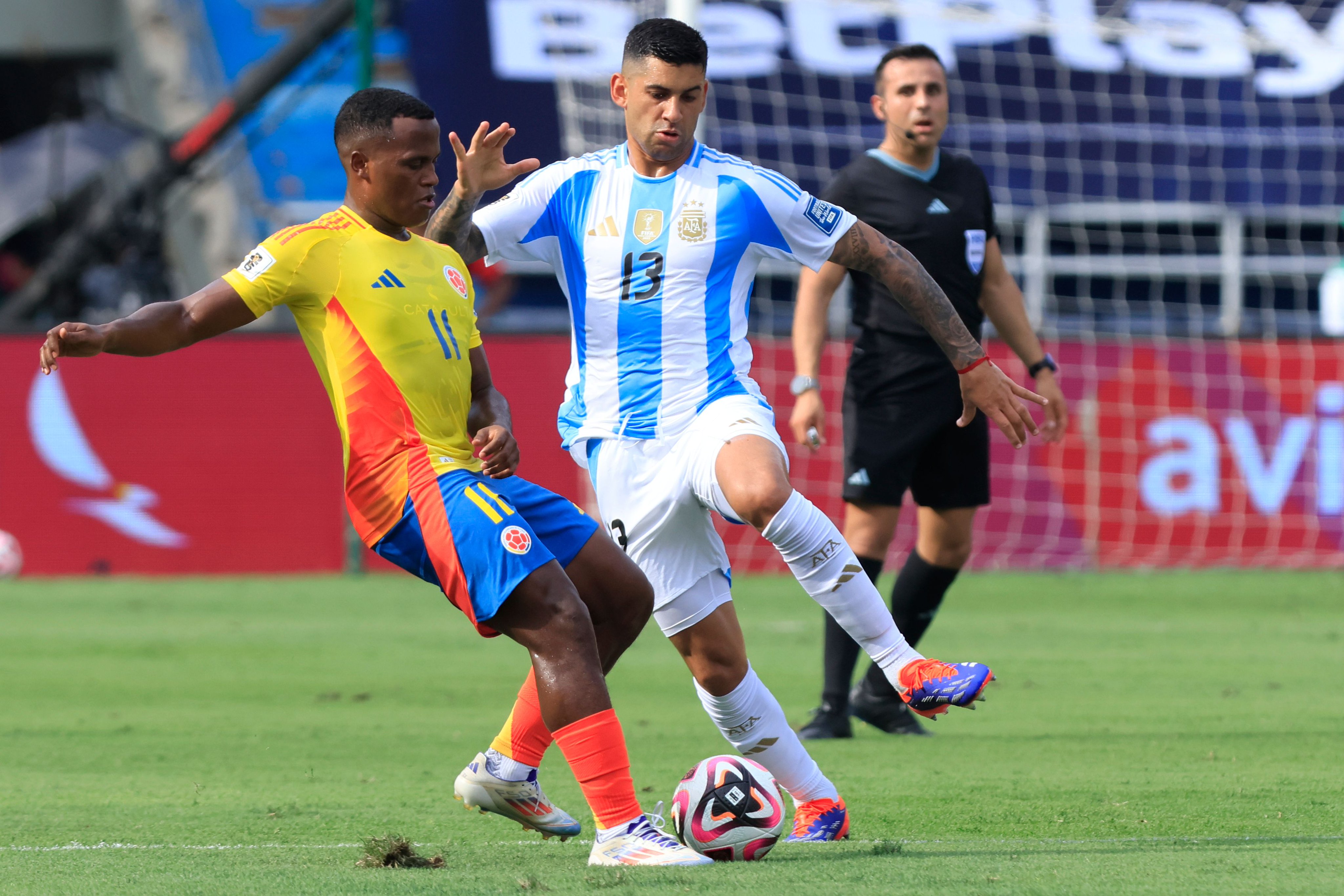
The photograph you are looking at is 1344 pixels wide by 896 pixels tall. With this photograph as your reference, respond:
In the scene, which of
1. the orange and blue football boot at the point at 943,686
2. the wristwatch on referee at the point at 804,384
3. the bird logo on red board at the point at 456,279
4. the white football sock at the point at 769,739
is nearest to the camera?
the orange and blue football boot at the point at 943,686

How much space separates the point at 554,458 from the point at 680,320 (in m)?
7.71

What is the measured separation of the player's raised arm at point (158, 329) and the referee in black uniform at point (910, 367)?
8.16 ft

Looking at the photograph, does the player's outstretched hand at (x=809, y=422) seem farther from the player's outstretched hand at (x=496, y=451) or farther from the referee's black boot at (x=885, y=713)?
the player's outstretched hand at (x=496, y=451)

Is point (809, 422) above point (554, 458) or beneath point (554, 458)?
above

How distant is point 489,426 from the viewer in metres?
4.13

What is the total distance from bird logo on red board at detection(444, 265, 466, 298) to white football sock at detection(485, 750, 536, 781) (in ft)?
3.68

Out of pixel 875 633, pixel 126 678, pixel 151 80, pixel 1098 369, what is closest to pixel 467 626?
pixel 126 678

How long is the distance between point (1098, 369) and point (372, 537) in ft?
29.1

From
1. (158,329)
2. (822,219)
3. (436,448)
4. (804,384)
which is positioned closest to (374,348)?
(436,448)

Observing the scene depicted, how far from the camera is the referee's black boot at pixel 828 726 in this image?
6.02 meters

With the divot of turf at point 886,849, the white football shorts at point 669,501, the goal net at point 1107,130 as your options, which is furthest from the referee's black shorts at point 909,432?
the goal net at point 1107,130

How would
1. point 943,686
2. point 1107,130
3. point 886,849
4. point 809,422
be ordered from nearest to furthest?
point 943,686 → point 886,849 → point 809,422 → point 1107,130

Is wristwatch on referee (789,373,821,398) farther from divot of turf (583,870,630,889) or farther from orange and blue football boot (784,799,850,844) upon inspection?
divot of turf (583,870,630,889)

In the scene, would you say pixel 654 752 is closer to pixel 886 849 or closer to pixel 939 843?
pixel 939 843
